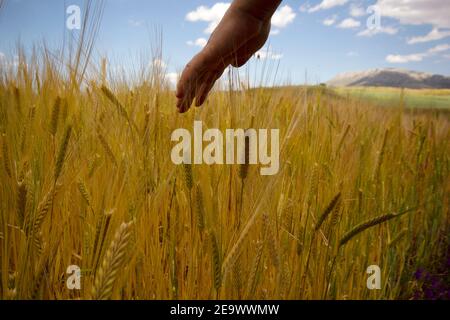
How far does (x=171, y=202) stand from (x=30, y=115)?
0.43 meters

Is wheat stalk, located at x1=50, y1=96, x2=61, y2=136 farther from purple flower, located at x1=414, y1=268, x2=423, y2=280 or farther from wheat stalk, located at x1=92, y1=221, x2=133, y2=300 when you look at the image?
purple flower, located at x1=414, y1=268, x2=423, y2=280

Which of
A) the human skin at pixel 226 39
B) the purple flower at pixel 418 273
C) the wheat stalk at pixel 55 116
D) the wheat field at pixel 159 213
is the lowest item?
the purple flower at pixel 418 273

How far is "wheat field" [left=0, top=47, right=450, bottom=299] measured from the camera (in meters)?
0.65

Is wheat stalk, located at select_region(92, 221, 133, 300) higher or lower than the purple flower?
higher

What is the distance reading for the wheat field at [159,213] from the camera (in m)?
0.65

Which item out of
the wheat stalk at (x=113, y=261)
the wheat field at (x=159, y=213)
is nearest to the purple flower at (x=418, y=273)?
the wheat field at (x=159, y=213)

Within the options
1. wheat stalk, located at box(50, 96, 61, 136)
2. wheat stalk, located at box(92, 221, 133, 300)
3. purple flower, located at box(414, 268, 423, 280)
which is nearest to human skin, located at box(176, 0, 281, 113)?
wheat stalk, located at box(50, 96, 61, 136)

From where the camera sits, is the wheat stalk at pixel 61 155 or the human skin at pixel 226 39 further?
the human skin at pixel 226 39

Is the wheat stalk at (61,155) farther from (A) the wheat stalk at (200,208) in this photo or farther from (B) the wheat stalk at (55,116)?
(A) the wheat stalk at (200,208)

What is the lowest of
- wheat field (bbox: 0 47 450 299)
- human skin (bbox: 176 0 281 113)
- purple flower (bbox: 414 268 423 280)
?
purple flower (bbox: 414 268 423 280)

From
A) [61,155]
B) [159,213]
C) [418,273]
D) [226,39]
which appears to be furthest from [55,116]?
[418,273]

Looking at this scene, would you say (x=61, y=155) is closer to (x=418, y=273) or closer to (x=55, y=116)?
(x=55, y=116)

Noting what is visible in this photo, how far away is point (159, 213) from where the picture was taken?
3.00 feet
